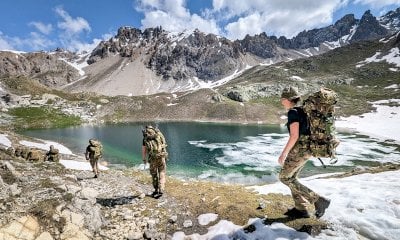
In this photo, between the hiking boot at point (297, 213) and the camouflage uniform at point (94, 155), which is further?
the camouflage uniform at point (94, 155)

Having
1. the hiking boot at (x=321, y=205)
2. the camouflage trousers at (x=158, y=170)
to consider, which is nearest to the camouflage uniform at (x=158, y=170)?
the camouflage trousers at (x=158, y=170)

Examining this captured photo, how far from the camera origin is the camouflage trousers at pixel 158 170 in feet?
52.4

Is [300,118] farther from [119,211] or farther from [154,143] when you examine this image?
[119,211]

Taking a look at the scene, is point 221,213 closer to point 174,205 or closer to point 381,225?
point 174,205

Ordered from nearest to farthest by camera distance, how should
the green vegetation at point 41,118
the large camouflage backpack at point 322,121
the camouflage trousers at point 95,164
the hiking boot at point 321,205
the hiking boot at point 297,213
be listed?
the large camouflage backpack at point 322,121, the hiking boot at point 321,205, the hiking boot at point 297,213, the camouflage trousers at point 95,164, the green vegetation at point 41,118

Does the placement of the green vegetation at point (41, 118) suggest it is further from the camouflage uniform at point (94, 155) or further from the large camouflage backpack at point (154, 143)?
the large camouflage backpack at point (154, 143)

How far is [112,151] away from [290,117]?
54.5 metres

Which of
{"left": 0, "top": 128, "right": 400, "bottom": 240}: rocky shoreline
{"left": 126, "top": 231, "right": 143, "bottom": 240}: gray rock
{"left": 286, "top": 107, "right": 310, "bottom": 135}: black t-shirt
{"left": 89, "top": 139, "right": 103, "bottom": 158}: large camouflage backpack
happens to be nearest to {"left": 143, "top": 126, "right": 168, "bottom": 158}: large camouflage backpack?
{"left": 0, "top": 128, "right": 400, "bottom": 240}: rocky shoreline

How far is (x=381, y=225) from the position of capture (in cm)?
1053

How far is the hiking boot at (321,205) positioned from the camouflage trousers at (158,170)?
25.0ft

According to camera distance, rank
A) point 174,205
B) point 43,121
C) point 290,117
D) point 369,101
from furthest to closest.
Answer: point 369,101, point 43,121, point 174,205, point 290,117

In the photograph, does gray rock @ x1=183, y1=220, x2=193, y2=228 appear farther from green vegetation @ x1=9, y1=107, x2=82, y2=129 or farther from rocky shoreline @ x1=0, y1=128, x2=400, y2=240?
green vegetation @ x1=9, y1=107, x2=82, y2=129

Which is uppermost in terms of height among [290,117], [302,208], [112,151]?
[290,117]

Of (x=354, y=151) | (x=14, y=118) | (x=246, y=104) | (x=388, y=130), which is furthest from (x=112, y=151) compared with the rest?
(x=246, y=104)
